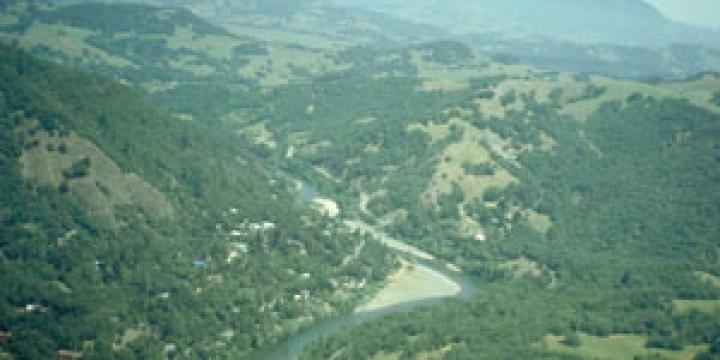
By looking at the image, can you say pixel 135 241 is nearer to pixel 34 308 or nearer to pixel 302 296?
pixel 302 296

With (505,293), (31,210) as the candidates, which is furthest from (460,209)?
(31,210)

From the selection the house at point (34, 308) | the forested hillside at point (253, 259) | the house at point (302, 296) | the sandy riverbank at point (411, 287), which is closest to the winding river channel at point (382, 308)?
the sandy riverbank at point (411, 287)

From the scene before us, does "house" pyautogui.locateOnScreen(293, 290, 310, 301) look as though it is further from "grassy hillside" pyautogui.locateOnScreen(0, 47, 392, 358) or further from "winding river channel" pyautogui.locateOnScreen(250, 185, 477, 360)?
"winding river channel" pyautogui.locateOnScreen(250, 185, 477, 360)

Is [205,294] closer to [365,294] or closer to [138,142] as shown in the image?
[365,294]

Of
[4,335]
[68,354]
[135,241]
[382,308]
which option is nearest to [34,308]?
[4,335]

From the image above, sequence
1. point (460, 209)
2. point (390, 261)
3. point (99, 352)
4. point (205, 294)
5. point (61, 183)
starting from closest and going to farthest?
1. point (99, 352)
2. point (205, 294)
3. point (61, 183)
4. point (390, 261)
5. point (460, 209)

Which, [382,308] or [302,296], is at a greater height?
[302,296]
